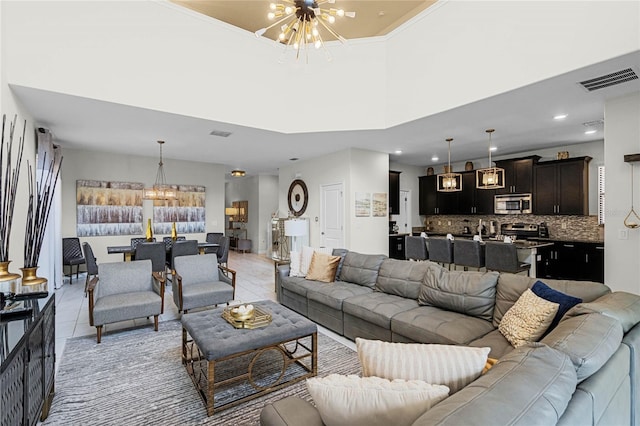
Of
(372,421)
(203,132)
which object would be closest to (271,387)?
(372,421)

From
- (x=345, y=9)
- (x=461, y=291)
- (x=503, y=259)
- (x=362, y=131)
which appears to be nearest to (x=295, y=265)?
(x=461, y=291)

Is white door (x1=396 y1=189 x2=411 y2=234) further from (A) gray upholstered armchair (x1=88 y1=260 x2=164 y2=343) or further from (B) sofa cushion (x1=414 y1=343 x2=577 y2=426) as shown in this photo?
(B) sofa cushion (x1=414 y1=343 x2=577 y2=426)

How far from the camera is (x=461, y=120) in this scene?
4.66 meters

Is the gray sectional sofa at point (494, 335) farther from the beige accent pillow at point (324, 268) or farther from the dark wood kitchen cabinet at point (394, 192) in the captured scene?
the dark wood kitchen cabinet at point (394, 192)

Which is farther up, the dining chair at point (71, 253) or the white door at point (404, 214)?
the white door at point (404, 214)

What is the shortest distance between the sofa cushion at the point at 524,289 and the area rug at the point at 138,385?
1.41 metres

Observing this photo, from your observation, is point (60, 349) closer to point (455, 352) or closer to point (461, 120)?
point (455, 352)

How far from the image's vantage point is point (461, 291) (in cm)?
289

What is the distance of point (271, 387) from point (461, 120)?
4422 millimetres

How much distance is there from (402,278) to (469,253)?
8.01 ft

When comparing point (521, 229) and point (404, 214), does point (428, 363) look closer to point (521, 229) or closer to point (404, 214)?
point (521, 229)

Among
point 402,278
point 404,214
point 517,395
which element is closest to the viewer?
point 517,395

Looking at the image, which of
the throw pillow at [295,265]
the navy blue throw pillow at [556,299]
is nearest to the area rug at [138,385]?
the throw pillow at [295,265]

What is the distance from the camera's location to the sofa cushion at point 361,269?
394cm
